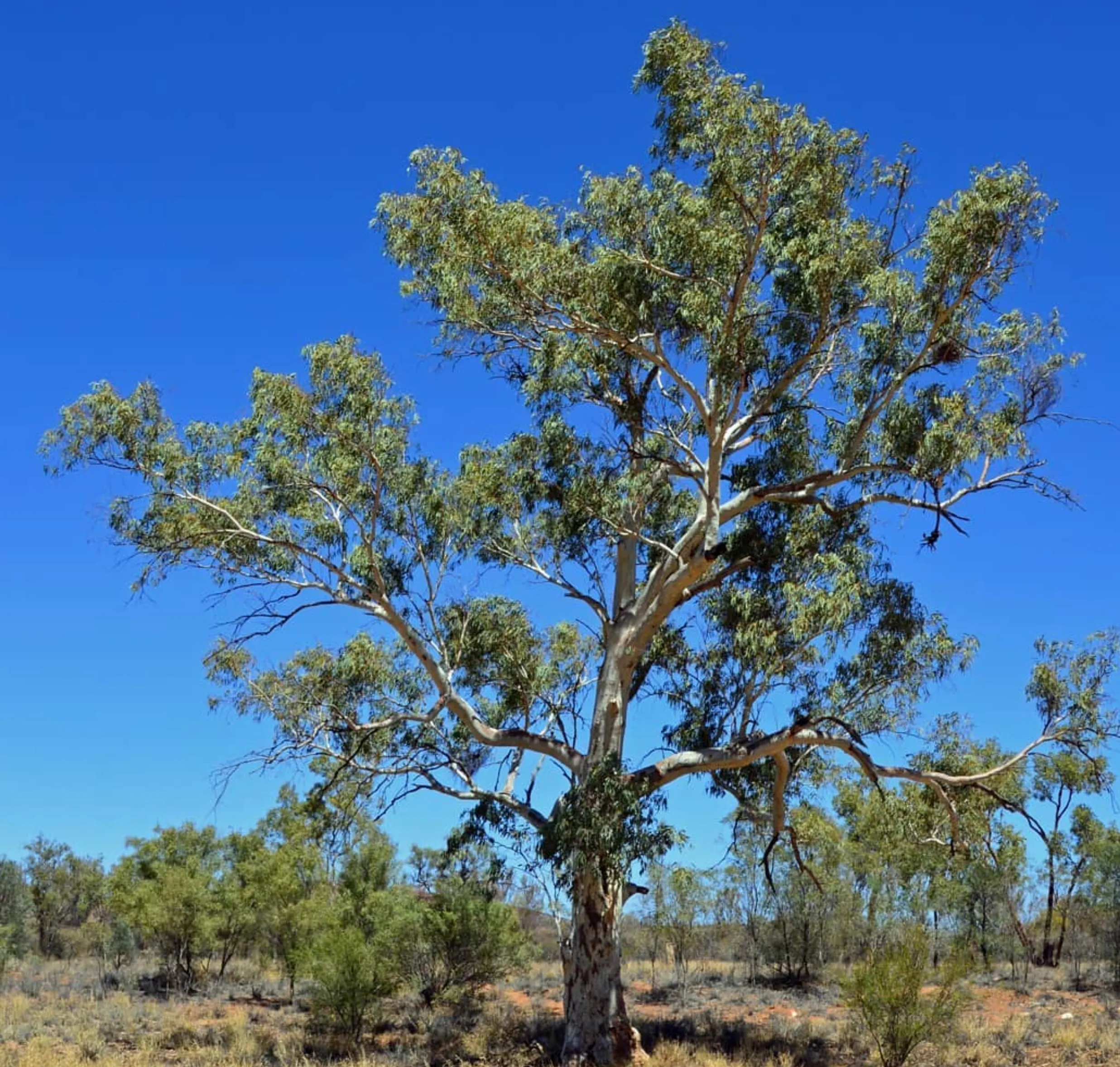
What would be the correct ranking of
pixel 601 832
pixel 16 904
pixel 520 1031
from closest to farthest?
pixel 601 832
pixel 520 1031
pixel 16 904

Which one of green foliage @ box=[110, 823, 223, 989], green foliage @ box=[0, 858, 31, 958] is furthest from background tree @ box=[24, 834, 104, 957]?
green foliage @ box=[110, 823, 223, 989]

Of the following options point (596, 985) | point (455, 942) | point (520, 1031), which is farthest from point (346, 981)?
point (596, 985)

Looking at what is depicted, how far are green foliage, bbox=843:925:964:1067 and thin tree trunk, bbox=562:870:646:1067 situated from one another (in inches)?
109

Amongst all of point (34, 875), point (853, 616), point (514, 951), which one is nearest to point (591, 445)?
point (853, 616)

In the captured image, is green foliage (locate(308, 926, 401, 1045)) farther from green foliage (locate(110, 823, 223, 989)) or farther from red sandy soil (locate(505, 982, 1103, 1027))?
green foliage (locate(110, 823, 223, 989))

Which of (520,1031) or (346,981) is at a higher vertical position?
(346,981)

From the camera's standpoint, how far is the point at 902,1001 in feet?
45.0

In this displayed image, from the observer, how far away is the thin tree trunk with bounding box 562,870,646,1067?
44.3 feet

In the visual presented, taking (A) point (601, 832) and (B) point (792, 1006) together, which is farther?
(B) point (792, 1006)

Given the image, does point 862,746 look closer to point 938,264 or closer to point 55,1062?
point 938,264

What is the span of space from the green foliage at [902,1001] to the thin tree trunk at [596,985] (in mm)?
2772

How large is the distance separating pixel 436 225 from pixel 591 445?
342cm

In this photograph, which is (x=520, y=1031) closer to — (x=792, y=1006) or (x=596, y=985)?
(x=596, y=985)

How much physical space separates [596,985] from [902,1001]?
3.58 meters
